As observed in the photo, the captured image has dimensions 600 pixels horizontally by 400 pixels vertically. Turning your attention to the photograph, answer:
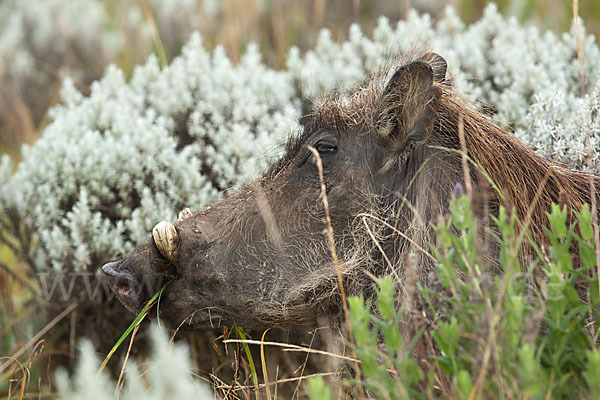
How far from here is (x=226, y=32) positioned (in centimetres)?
612

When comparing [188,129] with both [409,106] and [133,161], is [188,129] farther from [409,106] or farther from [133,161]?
[409,106]

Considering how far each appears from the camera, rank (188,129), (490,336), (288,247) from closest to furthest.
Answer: (490,336) < (288,247) < (188,129)

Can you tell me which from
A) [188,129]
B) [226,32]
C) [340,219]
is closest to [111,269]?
[340,219]

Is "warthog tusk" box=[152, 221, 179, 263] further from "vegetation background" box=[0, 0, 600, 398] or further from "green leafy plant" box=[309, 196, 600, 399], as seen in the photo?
"vegetation background" box=[0, 0, 600, 398]

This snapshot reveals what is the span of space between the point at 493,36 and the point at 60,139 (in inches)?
107

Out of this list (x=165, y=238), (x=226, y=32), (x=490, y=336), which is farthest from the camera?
(x=226, y=32)

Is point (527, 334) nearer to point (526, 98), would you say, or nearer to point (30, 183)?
point (526, 98)

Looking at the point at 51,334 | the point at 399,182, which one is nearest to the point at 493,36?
the point at 399,182

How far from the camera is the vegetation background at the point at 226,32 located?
20.3 ft

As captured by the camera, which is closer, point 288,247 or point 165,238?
point 165,238

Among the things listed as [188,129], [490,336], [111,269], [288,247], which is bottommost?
[490,336]

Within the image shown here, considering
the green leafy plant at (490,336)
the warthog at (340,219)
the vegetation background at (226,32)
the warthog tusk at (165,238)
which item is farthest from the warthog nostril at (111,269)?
the vegetation background at (226,32)

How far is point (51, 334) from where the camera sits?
3.86 meters

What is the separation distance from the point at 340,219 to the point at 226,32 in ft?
12.9
